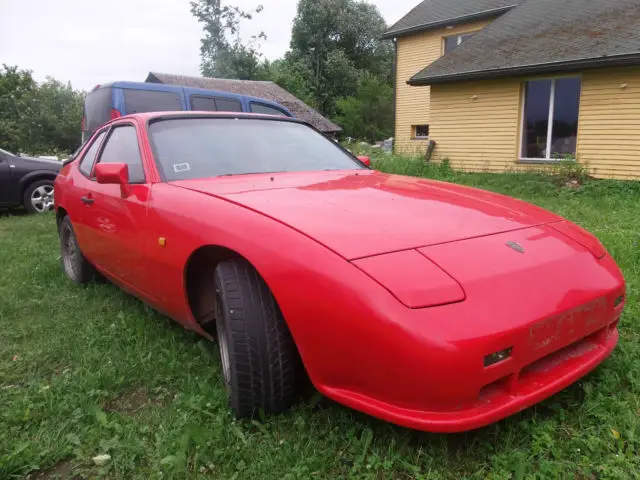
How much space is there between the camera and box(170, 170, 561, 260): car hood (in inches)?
68.8

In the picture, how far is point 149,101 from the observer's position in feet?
28.9

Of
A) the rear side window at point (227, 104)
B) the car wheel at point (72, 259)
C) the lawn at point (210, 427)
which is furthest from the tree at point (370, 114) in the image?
the lawn at point (210, 427)

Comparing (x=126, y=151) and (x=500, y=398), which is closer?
(x=500, y=398)

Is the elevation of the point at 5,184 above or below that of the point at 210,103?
below

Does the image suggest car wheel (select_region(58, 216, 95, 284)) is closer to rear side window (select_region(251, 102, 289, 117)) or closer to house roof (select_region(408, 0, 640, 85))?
rear side window (select_region(251, 102, 289, 117))

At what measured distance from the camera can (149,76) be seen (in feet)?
67.4

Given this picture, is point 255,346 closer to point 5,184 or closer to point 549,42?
point 5,184

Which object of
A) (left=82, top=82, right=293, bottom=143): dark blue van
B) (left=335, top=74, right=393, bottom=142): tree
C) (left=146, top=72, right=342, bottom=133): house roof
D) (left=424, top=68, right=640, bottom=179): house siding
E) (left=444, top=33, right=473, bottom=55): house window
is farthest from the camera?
(left=335, top=74, right=393, bottom=142): tree

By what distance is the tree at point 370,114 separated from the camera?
31781 millimetres

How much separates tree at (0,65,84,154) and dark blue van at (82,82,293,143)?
27.7 meters

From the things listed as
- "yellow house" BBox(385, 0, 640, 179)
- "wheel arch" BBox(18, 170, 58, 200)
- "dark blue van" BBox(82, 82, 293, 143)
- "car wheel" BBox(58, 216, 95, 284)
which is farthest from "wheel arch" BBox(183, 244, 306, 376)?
"yellow house" BBox(385, 0, 640, 179)

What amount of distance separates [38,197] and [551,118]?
10244 millimetres

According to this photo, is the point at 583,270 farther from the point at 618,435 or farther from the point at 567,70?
the point at 567,70

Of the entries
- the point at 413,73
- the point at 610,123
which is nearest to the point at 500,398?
the point at 610,123
